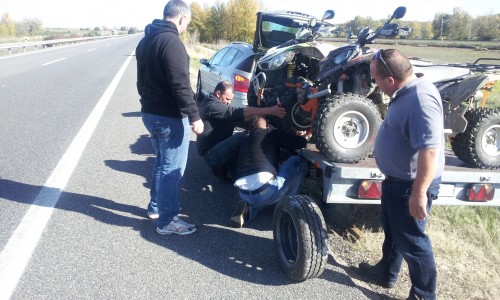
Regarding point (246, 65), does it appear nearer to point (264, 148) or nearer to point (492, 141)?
point (264, 148)

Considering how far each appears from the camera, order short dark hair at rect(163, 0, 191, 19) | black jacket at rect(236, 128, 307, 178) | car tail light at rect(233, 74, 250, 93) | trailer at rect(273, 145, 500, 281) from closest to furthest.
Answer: trailer at rect(273, 145, 500, 281)
short dark hair at rect(163, 0, 191, 19)
black jacket at rect(236, 128, 307, 178)
car tail light at rect(233, 74, 250, 93)

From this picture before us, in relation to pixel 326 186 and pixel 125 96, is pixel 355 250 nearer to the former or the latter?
pixel 326 186

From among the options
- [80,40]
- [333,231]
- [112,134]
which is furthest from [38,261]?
[80,40]

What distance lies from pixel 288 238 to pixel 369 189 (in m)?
0.82

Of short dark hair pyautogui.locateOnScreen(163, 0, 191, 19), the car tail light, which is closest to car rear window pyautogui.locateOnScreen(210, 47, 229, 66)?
the car tail light

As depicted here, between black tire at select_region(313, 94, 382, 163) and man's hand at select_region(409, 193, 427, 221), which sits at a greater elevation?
black tire at select_region(313, 94, 382, 163)

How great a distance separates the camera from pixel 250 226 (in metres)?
4.28

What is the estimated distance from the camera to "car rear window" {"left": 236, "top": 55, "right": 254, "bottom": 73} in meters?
8.06

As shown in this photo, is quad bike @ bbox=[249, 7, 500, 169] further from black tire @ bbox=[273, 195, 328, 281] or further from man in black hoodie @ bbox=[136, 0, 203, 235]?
man in black hoodie @ bbox=[136, 0, 203, 235]

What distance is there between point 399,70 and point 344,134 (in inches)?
45.8

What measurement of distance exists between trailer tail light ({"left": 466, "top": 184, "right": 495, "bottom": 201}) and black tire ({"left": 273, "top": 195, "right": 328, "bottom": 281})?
1466 mm

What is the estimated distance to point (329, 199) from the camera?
365cm

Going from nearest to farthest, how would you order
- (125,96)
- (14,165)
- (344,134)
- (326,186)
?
(326,186) < (344,134) < (14,165) < (125,96)

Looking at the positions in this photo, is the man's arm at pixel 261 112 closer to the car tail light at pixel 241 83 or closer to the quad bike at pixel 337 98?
the quad bike at pixel 337 98
